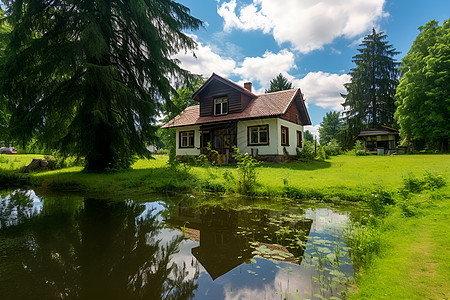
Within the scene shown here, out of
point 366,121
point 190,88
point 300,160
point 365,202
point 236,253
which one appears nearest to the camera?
point 236,253

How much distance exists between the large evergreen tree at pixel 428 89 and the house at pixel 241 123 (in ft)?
45.1

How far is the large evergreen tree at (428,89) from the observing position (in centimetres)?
2319

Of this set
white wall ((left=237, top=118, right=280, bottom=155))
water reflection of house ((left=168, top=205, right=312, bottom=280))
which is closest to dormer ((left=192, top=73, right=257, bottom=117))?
white wall ((left=237, top=118, right=280, bottom=155))

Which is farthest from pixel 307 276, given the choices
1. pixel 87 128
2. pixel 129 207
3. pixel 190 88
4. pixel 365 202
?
pixel 190 88

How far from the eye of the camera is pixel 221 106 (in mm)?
19672

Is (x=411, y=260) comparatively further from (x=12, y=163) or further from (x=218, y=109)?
(x=12, y=163)

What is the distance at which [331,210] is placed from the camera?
6141 millimetres

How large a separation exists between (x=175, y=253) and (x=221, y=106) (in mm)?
17032

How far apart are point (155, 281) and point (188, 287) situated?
0.45 metres

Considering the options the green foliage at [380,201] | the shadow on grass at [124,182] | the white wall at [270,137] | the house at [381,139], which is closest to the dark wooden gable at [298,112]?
the white wall at [270,137]

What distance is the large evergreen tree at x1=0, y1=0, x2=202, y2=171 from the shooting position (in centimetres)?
1004

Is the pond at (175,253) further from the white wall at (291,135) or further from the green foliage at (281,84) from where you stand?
the green foliage at (281,84)

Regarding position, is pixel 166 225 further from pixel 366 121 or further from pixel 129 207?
pixel 366 121

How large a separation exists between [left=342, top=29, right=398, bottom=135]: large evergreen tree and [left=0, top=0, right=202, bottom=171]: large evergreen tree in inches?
1355
